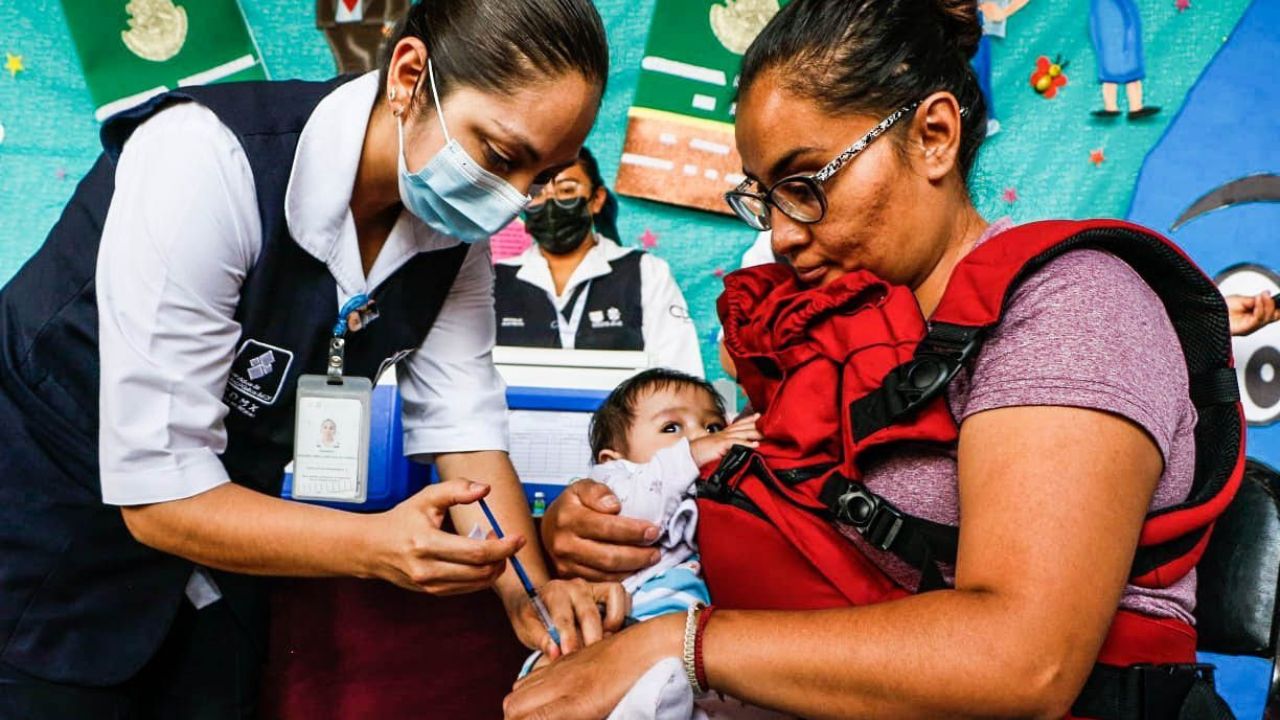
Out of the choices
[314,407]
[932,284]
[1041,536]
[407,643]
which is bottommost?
[407,643]

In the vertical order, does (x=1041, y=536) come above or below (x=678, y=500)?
above

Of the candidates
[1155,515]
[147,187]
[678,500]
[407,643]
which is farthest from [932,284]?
[407,643]

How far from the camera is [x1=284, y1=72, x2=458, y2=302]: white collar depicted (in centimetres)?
150

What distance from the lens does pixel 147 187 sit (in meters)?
1.34

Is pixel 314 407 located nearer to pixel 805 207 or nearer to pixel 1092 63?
pixel 805 207

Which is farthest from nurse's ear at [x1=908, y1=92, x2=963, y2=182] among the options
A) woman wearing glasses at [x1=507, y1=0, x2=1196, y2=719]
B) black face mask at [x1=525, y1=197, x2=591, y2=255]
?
black face mask at [x1=525, y1=197, x2=591, y2=255]

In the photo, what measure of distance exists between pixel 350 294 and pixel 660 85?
2.93 meters

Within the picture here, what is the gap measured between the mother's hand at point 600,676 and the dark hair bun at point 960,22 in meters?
0.89

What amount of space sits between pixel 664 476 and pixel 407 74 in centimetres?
77

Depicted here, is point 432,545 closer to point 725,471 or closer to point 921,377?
point 725,471

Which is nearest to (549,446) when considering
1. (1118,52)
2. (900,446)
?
(900,446)

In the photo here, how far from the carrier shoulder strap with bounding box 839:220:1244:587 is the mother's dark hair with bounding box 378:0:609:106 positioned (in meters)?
0.65

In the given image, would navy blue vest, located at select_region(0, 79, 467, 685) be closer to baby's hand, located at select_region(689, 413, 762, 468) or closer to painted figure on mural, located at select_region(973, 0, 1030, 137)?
baby's hand, located at select_region(689, 413, 762, 468)

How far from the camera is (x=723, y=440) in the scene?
1623mm
